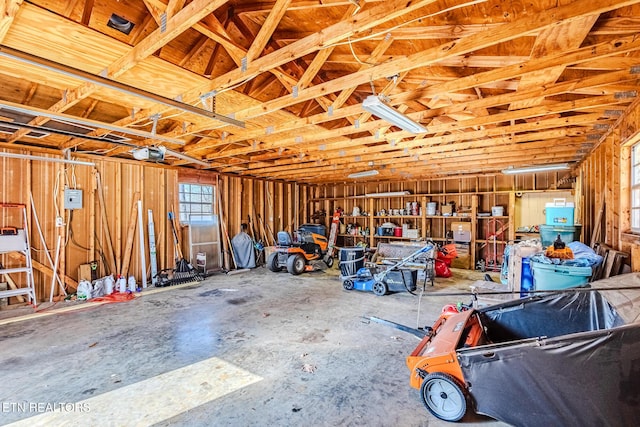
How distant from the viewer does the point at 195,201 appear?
7.25 metres

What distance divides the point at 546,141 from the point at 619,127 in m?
1.16

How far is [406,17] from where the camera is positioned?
2.05 metres

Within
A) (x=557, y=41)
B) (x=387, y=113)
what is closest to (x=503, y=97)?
(x=557, y=41)

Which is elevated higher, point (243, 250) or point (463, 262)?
point (243, 250)

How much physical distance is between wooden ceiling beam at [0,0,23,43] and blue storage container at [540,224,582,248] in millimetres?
6434

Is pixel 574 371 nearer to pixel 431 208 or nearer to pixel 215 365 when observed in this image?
pixel 215 365

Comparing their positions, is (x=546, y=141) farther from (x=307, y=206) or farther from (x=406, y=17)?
(x=307, y=206)

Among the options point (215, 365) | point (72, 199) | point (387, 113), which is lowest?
point (215, 365)

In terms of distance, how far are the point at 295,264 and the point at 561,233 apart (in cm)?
512

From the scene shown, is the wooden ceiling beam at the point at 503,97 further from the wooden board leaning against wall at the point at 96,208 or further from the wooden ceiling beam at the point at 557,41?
the wooden board leaning against wall at the point at 96,208

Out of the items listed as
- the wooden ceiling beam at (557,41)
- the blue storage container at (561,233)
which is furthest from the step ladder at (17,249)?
the blue storage container at (561,233)

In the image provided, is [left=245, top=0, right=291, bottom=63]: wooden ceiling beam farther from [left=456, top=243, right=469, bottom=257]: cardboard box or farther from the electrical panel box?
[left=456, top=243, right=469, bottom=257]: cardboard box

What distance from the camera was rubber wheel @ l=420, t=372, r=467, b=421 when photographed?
6.52 ft

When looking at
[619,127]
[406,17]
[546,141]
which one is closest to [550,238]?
[546,141]
